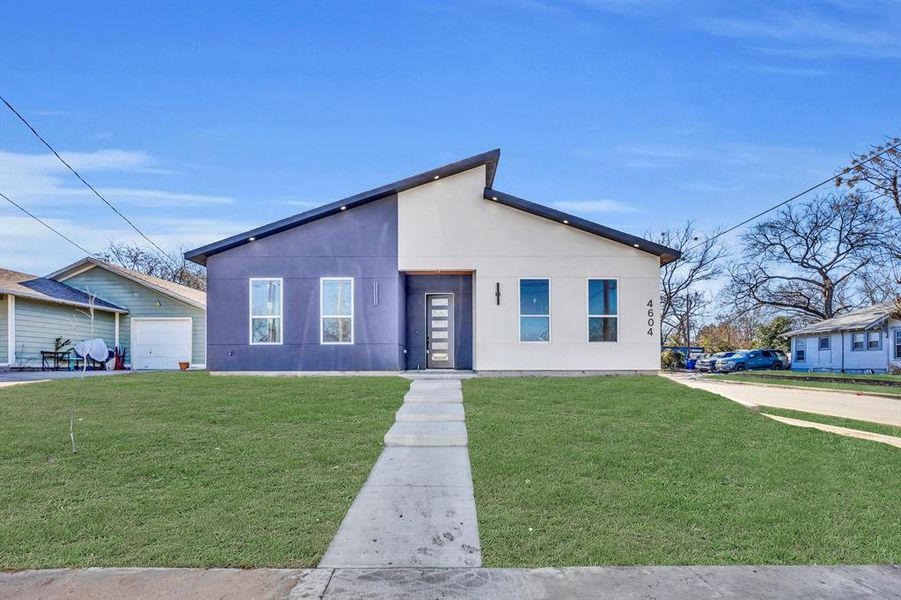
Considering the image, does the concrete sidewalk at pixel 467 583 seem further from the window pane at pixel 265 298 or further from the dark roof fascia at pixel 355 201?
the dark roof fascia at pixel 355 201

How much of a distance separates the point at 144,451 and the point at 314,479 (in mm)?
2204

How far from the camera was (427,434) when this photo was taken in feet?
23.0

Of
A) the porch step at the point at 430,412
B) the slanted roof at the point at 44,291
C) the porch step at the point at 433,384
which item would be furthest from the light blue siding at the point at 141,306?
the porch step at the point at 430,412

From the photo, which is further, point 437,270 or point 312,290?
point 437,270

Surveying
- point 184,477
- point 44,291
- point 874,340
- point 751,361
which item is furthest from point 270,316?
point 874,340

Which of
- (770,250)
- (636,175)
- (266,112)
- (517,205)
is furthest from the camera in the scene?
(770,250)

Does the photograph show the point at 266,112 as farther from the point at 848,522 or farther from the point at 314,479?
the point at 848,522

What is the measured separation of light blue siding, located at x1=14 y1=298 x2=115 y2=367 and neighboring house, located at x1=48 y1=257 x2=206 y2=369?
2.42 ft

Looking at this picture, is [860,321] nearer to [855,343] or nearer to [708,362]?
[855,343]

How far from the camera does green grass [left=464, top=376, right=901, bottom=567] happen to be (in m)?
3.84

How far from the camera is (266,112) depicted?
53.0 ft

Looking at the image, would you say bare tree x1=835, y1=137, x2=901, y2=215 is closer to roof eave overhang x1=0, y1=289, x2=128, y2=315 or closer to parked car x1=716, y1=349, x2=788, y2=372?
parked car x1=716, y1=349, x2=788, y2=372

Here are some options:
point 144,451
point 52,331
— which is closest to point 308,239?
point 144,451

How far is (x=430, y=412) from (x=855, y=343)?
29.8 meters
